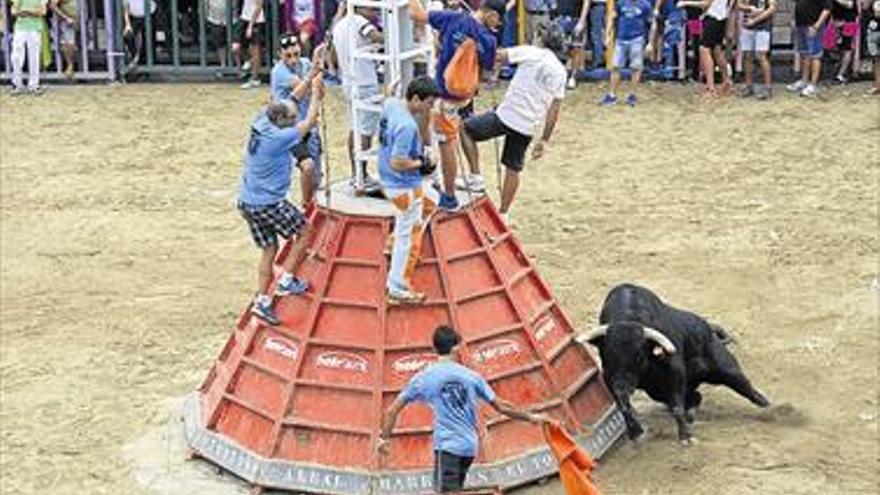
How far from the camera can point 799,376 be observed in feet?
47.0

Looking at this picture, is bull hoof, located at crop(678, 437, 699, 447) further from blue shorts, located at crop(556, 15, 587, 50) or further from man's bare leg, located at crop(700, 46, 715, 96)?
blue shorts, located at crop(556, 15, 587, 50)

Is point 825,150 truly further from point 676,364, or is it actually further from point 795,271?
point 676,364

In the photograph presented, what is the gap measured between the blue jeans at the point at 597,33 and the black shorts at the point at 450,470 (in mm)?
13660

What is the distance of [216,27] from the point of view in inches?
993

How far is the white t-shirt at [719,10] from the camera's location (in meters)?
22.7

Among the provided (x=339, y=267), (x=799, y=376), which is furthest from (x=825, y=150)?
(x=339, y=267)

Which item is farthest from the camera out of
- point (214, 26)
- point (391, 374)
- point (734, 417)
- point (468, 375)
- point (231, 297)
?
point (214, 26)

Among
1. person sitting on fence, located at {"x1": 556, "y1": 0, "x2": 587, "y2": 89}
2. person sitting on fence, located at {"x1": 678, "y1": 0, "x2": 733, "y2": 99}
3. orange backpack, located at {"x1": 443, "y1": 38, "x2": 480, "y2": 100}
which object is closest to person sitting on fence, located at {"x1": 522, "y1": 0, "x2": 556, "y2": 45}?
person sitting on fence, located at {"x1": 556, "y1": 0, "x2": 587, "y2": 89}

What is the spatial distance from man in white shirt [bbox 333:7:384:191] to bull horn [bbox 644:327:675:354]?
2342 millimetres

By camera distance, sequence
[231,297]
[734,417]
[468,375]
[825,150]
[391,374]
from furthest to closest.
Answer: [825,150] → [231,297] → [734,417] → [391,374] → [468,375]

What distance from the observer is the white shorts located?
22891mm

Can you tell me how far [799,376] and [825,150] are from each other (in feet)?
23.1

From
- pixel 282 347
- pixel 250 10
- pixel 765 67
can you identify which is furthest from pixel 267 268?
pixel 250 10

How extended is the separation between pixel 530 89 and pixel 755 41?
9.98 metres
